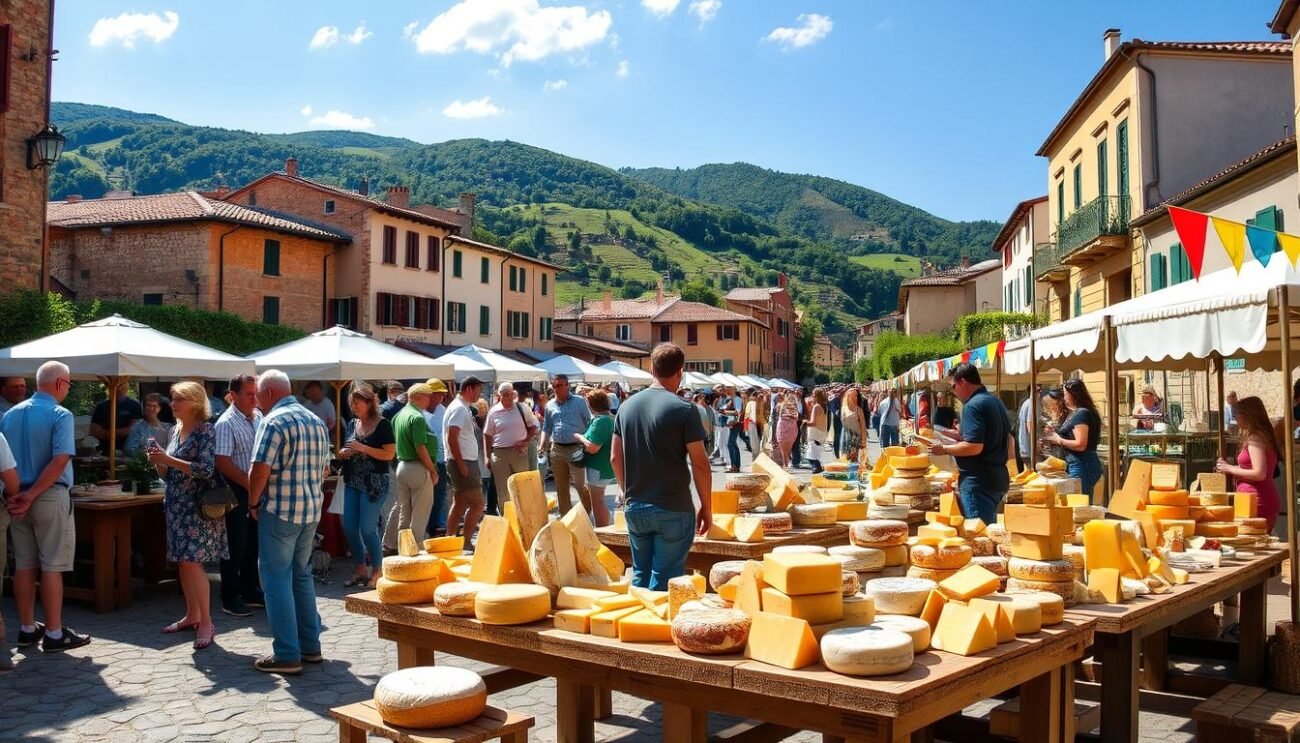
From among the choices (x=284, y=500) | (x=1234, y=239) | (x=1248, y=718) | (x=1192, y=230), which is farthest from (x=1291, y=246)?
(x=284, y=500)

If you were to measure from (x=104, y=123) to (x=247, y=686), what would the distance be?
18547cm

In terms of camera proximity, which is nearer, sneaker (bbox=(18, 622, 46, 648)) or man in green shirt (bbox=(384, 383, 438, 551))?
sneaker (bbox=(18, 622, 46, 648))

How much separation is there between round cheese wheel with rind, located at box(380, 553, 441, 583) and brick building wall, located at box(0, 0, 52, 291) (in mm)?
18104

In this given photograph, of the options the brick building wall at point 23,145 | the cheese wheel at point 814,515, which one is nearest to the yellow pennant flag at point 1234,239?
the cheese wheel at point 814,515

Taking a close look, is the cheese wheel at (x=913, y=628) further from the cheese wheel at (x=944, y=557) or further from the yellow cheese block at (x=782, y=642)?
the cheese wheel at (x=944, y=557)

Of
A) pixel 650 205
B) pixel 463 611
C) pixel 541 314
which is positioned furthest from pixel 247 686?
pixel 650 205

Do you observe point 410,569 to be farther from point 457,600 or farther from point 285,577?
point 285,577

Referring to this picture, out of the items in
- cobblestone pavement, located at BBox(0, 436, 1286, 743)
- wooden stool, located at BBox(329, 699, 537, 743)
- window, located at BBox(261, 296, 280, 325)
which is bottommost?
cobblestone pavement, located at BBox(0, 436, 1286, 743)

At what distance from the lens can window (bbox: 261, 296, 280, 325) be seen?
32.8 meters

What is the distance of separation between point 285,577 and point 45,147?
15445 mm

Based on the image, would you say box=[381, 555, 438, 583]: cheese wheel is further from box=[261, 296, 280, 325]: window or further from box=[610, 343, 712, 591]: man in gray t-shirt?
box=[261, 296, 280, 325]: window

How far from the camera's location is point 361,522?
862 centimetres

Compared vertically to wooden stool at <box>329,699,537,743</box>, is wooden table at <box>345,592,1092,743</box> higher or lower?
higher

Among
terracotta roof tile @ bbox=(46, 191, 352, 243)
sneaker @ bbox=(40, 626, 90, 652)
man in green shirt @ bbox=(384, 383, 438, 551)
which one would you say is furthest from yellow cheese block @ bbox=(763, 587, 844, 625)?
terracotta roof tile @ bbox=(46, 191, 352, 243)
